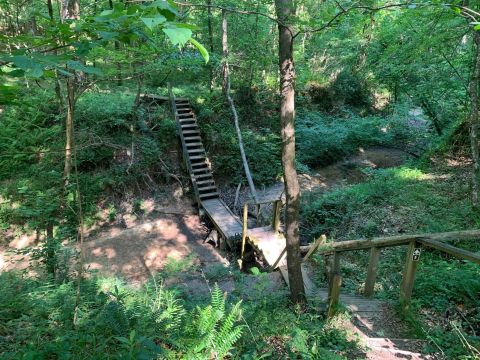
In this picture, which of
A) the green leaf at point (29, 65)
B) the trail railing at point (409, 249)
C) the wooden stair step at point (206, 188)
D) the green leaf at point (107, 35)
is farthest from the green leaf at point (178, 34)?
the wooden stair step at point (206, 188)

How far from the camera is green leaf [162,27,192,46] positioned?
955 millimetres

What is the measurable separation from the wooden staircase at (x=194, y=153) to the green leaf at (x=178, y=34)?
10.3m

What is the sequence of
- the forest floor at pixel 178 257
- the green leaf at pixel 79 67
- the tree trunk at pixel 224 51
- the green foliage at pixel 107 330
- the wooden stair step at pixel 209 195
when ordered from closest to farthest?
Result: 1. the green leaf at pixel 79 67
2. the green foliage at pixel 107 330
3. the forest floor at pixel 178 257
4. the wooden stair step at pixel 209 195
5. the tree trunk at pixel 224 51

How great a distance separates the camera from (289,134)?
175 inches

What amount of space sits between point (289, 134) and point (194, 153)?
802 cm

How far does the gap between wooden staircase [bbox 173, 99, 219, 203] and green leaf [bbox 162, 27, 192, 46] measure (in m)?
10.3

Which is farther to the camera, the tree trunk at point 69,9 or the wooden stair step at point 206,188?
the wooden stair step at point 206,188

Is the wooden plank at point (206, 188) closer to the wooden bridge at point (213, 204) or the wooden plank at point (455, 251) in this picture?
the wooden bridge at point (213, 204)

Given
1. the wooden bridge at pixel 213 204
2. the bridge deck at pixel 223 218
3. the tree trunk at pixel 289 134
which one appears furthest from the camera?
the bridge deck at pixel 223 218

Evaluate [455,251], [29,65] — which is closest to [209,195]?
[455,251]

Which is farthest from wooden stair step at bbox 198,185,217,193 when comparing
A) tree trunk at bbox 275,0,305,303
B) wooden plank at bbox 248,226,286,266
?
tree trunk at bbox 275,0,305,303

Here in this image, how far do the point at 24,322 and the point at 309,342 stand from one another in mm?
2897

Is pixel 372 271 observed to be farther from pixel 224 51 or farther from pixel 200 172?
pixel 224 51

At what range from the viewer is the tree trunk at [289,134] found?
4.03 m
